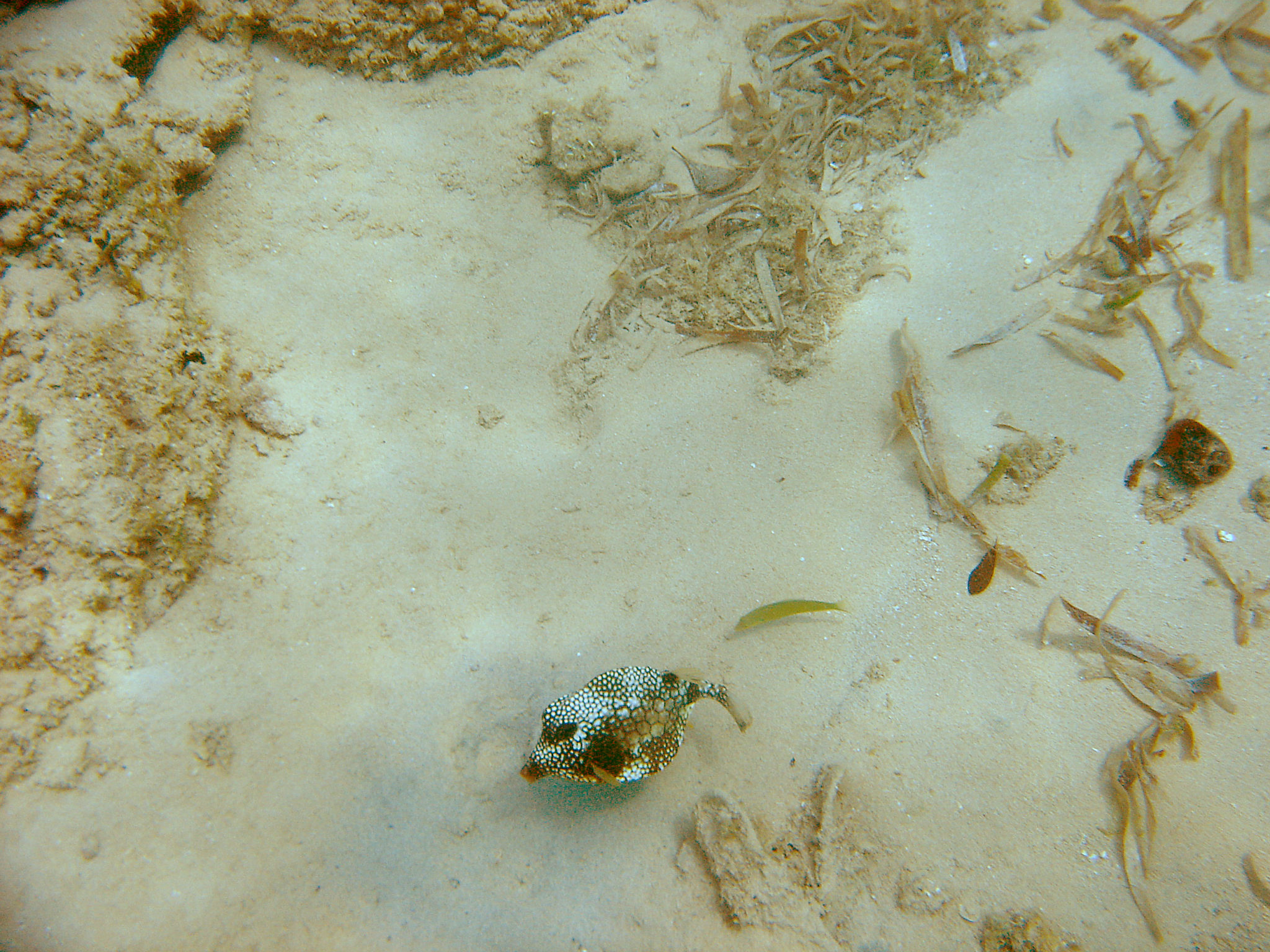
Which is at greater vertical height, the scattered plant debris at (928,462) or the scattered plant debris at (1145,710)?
the scattered plant debris at (928,462)

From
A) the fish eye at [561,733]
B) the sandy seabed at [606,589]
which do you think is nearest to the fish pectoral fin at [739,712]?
the sandy seabed at [606,589]

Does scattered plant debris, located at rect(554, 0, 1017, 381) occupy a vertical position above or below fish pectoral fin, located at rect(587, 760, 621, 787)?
above

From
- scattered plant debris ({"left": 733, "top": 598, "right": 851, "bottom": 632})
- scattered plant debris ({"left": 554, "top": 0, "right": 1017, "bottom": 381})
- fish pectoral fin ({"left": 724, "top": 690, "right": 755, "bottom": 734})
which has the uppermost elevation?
scattered plant debris ({"left": 554, "top": 0, "right": 1017, "bottom": 381})

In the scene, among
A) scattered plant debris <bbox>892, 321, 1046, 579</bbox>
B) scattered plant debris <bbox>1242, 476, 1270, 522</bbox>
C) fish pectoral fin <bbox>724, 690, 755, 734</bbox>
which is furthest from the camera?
scattered plant debris <bbox>892, 321, 1046, 579</bbox>

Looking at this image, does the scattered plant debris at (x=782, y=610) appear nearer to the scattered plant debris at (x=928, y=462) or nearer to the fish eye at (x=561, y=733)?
the scattered plant debris at (x=928, y=462)

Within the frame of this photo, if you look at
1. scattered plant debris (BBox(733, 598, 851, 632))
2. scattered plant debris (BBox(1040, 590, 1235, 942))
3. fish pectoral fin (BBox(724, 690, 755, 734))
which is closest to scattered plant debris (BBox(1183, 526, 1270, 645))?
scattered plant debris (BBox(1040, 590, 1235, 942))

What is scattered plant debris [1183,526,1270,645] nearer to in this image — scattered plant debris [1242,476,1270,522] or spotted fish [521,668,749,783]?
scattered plant debris [1242,476,1270,522]
